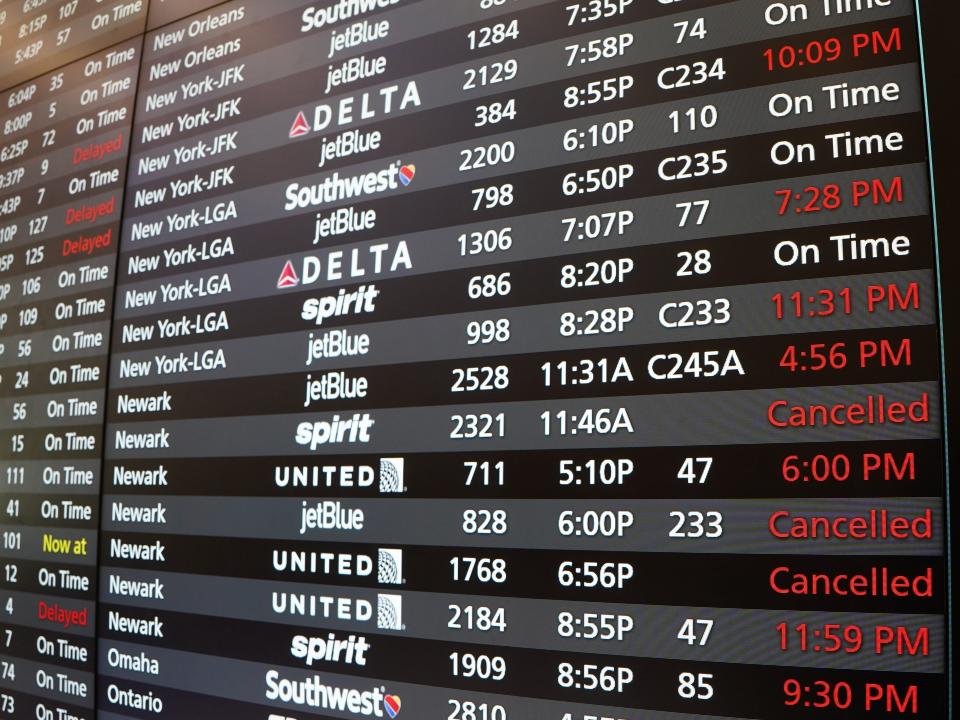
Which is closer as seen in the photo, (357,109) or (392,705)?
(392,705)

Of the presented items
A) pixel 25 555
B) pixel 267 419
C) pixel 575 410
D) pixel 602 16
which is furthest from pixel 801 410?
pixel 25 555

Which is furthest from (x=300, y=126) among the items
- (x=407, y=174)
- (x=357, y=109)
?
(x=407, y=174)

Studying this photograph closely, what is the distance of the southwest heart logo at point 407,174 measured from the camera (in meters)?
1.59

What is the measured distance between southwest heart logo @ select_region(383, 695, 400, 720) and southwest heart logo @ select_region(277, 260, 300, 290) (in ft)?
2.46

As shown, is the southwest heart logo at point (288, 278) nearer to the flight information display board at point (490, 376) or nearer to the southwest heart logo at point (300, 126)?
the flight information display board at point (490, 376)

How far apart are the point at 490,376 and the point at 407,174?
0.41m

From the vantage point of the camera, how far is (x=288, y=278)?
1.69 meters

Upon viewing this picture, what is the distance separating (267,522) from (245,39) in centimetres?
99

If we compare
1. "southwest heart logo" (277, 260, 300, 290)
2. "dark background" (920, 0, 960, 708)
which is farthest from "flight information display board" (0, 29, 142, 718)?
"dark background" (920, 0, 960, 708)

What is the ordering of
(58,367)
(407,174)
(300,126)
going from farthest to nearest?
(58,367), (300,126), (407,174)

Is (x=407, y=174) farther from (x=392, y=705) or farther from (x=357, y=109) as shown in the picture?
(x=392, y=705)

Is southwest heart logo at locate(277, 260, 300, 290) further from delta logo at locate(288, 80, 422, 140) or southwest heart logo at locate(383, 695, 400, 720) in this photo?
southwest heart logo at locate(383, 695, 400, 720)

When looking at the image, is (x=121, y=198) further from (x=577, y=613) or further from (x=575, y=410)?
(x=577, y=613)

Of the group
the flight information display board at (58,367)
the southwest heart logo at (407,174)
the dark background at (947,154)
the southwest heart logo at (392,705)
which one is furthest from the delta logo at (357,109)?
the southwest heart logo at (392,705)
